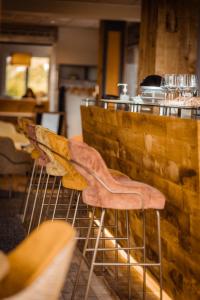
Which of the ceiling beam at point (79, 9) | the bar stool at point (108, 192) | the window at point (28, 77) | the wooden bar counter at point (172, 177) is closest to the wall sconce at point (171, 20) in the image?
the wooden bar counter at point (172, 177)

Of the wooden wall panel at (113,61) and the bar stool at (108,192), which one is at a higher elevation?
the wooden wall panel at (113,61)

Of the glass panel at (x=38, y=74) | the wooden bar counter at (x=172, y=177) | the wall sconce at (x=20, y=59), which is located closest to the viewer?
the wooden bar counter at (x=172, y=177)

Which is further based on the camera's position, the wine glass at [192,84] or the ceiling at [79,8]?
the ceiling at [79,8]

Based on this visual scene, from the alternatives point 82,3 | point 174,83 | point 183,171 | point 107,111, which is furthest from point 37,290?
point 82,3

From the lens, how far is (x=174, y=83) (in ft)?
15.9

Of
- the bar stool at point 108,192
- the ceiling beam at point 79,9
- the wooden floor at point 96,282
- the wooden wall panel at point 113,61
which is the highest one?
the ceiling beam at point 79,9

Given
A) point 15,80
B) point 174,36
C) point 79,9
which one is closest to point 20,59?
point 15,80

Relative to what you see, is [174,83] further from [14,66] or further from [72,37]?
[14,66]

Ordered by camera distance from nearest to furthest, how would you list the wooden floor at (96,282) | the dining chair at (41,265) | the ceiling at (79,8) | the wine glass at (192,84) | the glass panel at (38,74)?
1. the dining chair at (41,265)
2. the wooden floor at (96,282)
3. the wine glass at (192,84)
4. the ceiling at (79,8)
5. the glass panel at (38,74)

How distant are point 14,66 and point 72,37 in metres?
3.22

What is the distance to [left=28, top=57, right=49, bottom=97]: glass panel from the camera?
67.4 ft

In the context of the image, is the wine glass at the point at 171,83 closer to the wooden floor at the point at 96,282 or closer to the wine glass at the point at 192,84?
the wine glass at the point at 192,84

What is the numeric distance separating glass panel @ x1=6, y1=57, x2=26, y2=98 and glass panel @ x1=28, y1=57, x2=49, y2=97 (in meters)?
0.21

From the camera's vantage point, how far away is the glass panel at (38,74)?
20.5m
